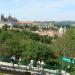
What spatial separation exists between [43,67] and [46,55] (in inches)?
438

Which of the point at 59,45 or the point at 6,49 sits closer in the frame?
the point at 6,49

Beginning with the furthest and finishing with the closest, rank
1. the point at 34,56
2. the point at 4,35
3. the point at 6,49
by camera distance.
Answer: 1. the point at 4,35
2. the point at 6,49
3. the point at 34,56

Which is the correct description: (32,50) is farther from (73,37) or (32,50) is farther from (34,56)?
(73,37)

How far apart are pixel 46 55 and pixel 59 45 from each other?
11.4 metres

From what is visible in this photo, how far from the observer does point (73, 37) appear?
49.3m

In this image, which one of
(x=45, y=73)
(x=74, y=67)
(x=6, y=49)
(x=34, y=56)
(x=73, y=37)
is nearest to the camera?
(x=45, y=73)

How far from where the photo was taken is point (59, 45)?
157 feet

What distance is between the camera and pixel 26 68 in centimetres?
2573

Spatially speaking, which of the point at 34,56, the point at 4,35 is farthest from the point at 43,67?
the point at 4,35

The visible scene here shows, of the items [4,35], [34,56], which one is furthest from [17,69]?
[4,35]

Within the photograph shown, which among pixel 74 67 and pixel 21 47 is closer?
pixel 74 67

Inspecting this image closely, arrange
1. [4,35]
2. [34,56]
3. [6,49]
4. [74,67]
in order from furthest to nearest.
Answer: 1. [4,35]
2. [6,49]
3. [34,56]
4. [74,67]

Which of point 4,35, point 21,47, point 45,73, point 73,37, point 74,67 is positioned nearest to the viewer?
point 45,73

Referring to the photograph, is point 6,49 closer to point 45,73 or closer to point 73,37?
point 73,37
